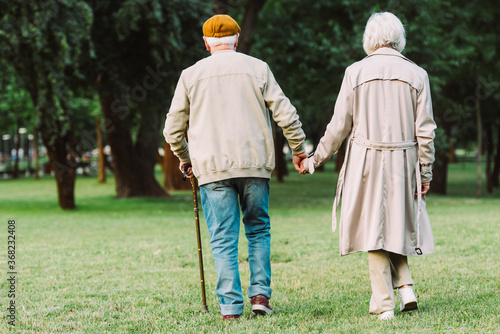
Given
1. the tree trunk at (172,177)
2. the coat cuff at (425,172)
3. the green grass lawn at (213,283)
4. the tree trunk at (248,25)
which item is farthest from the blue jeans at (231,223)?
the tree trunk at (172,177)

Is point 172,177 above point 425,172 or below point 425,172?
below

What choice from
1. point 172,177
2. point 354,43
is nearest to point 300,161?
point 354,43

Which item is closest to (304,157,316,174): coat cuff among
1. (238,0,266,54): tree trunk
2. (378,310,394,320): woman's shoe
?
(378,310,394,320): woman's shoe

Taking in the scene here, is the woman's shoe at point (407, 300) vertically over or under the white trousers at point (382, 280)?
under

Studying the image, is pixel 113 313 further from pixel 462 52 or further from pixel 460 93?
pixel 460 93

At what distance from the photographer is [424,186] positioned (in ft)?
14.9

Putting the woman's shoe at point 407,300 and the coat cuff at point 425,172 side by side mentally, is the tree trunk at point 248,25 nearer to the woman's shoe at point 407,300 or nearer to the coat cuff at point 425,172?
the coat cuff at point 425,172

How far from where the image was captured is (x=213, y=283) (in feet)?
20.5

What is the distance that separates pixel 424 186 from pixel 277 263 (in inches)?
130

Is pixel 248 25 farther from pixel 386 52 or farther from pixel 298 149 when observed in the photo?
pixel 386 52

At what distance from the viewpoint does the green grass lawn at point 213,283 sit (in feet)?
14.5

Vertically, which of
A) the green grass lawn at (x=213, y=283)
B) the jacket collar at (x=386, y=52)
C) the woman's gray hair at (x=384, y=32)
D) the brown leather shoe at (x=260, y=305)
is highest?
the woman's gray hair at (x=384, y=32)

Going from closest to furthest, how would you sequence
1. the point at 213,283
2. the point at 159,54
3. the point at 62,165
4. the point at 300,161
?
the point at 300,161
the point at 213,283
the point at 62,165
the point at 159,54

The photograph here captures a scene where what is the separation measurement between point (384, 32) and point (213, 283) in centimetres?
299
